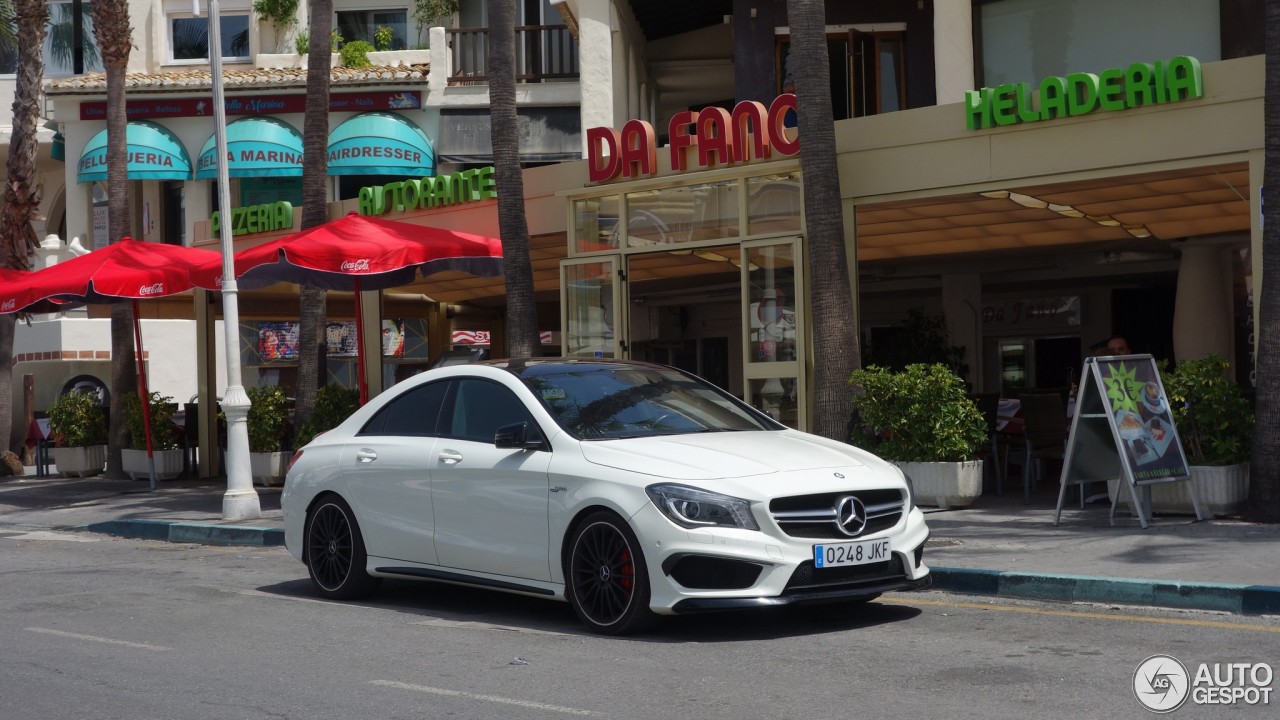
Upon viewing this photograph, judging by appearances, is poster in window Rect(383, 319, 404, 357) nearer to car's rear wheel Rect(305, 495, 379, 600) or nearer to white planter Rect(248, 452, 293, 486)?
white planter Rect(248, 452, 293, 486)

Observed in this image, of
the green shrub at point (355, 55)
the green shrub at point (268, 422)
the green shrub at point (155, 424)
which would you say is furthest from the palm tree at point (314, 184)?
the green shrub at point (355, 55)

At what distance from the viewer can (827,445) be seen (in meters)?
8.44

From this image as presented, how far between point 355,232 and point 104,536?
4.24 meters

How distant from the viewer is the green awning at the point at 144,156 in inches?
1256

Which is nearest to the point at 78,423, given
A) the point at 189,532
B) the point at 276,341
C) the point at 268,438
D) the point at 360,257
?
the point at 268,438

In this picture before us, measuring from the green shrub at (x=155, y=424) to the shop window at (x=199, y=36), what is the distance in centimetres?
1692

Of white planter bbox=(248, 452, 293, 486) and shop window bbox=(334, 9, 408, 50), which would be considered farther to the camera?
shop window bbox=(334, 9, 408, 50)

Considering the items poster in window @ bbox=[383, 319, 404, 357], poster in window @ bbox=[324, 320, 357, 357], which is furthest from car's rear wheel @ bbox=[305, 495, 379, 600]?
poster in window @ bbox=[324, 320, 357, 357]

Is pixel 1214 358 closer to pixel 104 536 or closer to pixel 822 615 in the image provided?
pixel 822 615

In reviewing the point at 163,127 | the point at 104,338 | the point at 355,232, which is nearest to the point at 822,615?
the point at 355,232

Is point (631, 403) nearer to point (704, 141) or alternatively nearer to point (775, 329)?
point (775, 329)

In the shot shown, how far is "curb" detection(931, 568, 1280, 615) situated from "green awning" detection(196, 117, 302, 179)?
2493 centimetres

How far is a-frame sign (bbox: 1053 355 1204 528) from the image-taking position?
10.8m

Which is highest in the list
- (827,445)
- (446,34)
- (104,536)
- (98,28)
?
(446,34)
